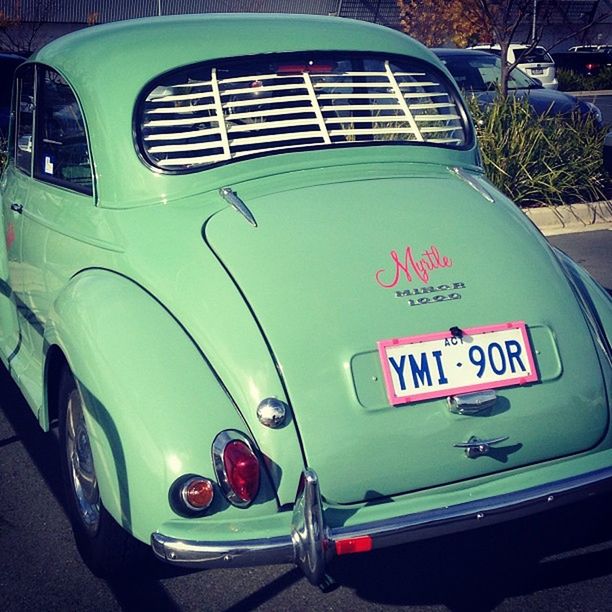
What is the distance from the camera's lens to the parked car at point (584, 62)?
31395mm

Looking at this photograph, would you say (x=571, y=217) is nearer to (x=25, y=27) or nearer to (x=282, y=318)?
(x=282, y=318)

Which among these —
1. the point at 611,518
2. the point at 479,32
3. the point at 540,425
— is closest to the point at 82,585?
the point at 540,425

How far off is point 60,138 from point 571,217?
6.37 m

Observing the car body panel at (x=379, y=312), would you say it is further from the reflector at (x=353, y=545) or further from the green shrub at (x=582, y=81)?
the green shrub at (x=582, y=81)

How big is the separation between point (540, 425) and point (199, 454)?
3.74 feet

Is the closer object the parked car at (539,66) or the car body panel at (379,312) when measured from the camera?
the car body panel at (379,312)

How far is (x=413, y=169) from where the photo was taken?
380 centimetres

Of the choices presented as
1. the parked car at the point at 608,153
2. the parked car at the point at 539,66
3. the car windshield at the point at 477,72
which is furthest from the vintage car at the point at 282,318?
the parked car at the point at 539,66

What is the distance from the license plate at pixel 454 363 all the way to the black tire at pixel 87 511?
42.8 inches

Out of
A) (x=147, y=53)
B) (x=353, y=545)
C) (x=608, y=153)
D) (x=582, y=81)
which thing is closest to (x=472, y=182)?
(x=147, y=53)

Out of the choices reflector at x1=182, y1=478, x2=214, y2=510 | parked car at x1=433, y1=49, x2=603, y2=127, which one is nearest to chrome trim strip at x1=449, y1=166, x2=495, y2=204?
reflector at x1=182, y1=478, x2=214, y2=510

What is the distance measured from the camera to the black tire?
319cm

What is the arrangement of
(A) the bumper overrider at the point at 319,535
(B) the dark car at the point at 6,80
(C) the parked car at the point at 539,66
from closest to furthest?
(A) the bumper overrider at the point at 319,535
(B) the dark car at the point at 6,80
(C) the parked car at the point at 539,66

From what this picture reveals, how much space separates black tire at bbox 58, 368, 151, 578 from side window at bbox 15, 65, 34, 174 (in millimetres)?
1514
